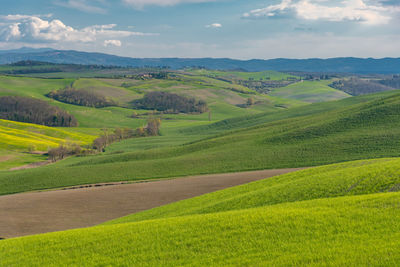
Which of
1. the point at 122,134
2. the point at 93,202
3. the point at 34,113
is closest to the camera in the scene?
the point at 93,202

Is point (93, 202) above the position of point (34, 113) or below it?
above

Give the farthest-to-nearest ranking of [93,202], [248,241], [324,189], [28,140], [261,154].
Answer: [28,140], [261,154], [93,202], [324,189], [248,241]

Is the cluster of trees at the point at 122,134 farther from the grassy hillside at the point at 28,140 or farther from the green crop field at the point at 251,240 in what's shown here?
the green crop field at the point at 251,240

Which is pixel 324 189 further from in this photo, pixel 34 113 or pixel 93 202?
pixel 34 113

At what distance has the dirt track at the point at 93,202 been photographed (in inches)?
1684

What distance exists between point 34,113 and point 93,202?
157103mm

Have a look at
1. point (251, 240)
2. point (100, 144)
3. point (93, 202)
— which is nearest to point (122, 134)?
point (100, 144)

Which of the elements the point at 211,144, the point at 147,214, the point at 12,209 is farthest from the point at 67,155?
the point at 147,214

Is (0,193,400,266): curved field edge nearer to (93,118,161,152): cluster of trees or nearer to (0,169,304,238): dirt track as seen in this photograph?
(0,169,304,238): dirt track

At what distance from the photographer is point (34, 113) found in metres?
189

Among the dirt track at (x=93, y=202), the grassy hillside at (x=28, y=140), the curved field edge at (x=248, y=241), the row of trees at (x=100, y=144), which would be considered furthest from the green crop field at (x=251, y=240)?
the row of trees at (x=100, y=144)

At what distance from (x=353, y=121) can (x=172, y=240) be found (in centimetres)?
7606

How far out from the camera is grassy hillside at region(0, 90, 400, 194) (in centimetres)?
6612

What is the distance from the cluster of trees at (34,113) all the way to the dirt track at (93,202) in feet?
444
